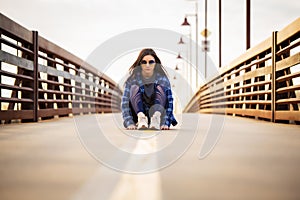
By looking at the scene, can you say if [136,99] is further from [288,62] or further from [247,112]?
[247,112]

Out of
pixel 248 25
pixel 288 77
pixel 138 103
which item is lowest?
pixel 138 103

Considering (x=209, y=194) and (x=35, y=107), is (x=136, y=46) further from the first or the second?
(x=209, y=194)

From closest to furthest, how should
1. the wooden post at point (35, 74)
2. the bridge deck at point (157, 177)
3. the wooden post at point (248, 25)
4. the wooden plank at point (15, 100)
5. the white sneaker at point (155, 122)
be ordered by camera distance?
the bridge deck at point (157, 177), the white sneaker at point (155, 122), the wooden plank at point (15, 100), the wooden post at point (35, 74), the wooden post at point (248, 25)

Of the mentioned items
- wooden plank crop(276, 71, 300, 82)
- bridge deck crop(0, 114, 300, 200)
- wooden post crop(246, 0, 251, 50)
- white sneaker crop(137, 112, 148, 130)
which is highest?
wooden post crop(246, 0, 251, 50)

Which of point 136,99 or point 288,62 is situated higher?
point 288,62

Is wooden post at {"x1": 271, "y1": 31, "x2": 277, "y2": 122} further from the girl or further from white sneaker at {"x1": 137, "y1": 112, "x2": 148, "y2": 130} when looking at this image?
white sneaker at {"x1": 137, "y1": 112, "x2": 148, "y2": 130}

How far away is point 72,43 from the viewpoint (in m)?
11.3

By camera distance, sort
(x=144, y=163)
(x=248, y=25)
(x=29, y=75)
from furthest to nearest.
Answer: (x=248, y=25), (x=29, y=75), (x=144, y=163)

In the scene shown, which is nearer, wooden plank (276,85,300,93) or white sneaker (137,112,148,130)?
white sneaker (137,112,148,130)

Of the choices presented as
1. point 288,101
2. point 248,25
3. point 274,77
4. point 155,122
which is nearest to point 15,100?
point 155,122

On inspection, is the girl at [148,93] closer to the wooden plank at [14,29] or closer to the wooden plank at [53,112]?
the wooden plank at [14,29]

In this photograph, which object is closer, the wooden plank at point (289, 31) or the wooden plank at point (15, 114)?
the wooden plank at point (289, 31)

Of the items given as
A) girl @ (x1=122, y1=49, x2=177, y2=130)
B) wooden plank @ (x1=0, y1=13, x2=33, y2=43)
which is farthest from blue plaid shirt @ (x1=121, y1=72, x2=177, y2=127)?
wooden plank @ (x1=0, y1=13, x2=33, y2=43)

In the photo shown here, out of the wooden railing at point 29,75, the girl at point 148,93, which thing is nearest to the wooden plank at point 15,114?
the wooden railing at point 29,75
